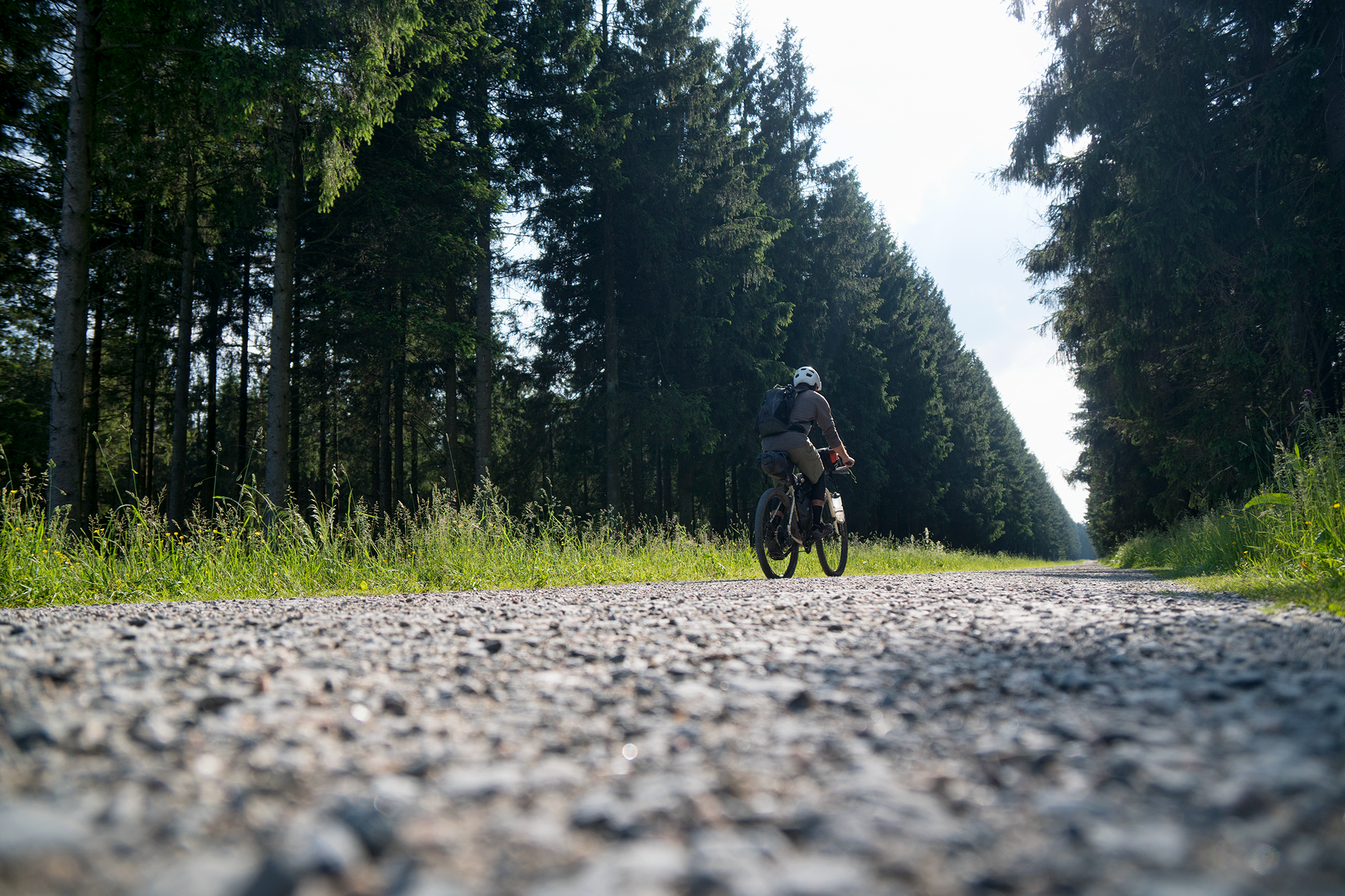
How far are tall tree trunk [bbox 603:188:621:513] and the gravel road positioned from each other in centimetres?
Answer: 1419

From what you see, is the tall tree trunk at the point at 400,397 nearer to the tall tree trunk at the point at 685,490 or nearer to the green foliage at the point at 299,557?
the green foliage at the point at 299,557

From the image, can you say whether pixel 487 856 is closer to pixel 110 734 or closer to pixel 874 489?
pixel 110 734

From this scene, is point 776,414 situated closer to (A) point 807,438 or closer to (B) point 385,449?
(A) point 807,438

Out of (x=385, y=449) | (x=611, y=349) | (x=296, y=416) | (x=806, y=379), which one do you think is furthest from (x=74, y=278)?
(x=296, y=416)

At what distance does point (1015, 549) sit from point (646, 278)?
4439cm

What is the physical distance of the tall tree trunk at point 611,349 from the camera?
672 inches

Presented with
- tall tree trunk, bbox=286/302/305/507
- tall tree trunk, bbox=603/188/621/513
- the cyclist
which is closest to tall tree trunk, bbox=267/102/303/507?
tall tree trunk, bbox=286/302/305/507

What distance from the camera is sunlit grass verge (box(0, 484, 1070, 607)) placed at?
4.83 metres

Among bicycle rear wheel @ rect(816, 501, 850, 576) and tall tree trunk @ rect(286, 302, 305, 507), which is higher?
tall tree trunk @ rect(286, 302, 305, 507)

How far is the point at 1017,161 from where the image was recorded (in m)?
13.2

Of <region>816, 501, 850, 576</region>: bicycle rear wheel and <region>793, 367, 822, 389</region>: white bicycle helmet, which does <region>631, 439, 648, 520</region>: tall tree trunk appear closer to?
<region>816, 501, 850, 576</region>: bicycle rear wheel

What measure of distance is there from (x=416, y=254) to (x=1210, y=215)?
14.0 m

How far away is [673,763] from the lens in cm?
143

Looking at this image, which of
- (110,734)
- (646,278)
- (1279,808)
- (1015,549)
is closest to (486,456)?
(646,278)
